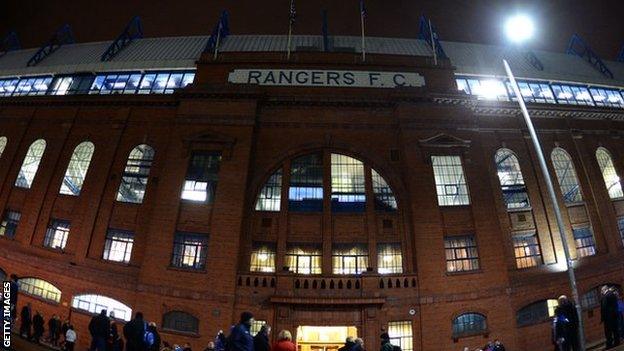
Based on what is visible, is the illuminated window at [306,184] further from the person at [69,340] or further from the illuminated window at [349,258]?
the person at [69,340]

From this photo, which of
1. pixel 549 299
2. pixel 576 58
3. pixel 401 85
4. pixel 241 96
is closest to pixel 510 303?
pixel 549 299

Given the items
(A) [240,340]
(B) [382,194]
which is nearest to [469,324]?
(B) [382,194]

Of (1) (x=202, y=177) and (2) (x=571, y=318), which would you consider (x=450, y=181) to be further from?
(1) (x=202, y=177)

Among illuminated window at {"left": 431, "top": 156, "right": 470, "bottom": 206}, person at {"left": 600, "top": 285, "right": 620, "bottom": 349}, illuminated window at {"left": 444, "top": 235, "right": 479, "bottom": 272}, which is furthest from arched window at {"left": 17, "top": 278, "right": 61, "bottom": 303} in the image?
→ person at {"left": 600, "top": 285, "right": 620, "bottom": 349}

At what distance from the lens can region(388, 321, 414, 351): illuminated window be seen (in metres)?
14.6

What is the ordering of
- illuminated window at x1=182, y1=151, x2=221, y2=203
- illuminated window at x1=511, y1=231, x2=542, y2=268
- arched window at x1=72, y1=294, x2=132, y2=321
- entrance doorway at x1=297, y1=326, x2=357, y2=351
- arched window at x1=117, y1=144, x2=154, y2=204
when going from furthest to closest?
1. arched window at x1=117, y1=144, x2=154, y2=204
2. illuminated window at x1=511, y1=231, x2=542, y2=268
3. illuminated window at x1=182, y1=151, x2=221, y2=203
4. arched window at x1=72, y1=294, x2=132, y2=321
5. entrance doorway at x1=297, y1=326, x2=357, y2=351

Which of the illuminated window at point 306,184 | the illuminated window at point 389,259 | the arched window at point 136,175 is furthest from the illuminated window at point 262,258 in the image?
the arched window at point 136,175

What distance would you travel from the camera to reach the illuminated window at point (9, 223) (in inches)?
781

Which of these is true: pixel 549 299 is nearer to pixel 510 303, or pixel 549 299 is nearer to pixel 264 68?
pixel 510 303

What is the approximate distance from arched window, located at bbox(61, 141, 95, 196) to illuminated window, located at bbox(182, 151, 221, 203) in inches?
305

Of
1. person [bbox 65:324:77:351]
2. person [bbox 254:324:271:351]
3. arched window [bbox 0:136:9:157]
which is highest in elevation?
arched window [bbox 0:136:9:157]

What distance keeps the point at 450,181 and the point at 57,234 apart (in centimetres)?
2348

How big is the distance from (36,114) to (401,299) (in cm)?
2756
